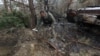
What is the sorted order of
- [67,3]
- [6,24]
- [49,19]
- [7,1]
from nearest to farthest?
[49,19] → [6,24] → [7,1] → [67,3]

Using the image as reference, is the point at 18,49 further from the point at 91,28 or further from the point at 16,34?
the point at 91,28

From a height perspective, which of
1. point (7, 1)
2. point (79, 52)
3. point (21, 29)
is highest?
point (7, 1)

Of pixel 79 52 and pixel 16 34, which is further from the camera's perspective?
pixel 16 34

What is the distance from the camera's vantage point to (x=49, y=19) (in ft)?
25.1

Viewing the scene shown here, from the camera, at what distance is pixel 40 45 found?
6770mm

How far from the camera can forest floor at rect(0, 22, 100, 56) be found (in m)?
6.52

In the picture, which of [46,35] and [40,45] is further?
[46,35]

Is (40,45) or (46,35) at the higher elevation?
(46,35)

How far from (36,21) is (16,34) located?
1568 millimetres

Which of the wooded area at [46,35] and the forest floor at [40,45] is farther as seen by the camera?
the wooded area at [46,35]

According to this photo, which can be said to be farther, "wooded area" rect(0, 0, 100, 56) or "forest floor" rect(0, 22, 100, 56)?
"wooded area" rect(0, 0, 100, 56)

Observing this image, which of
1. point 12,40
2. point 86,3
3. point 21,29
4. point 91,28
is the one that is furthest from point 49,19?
point 86,3

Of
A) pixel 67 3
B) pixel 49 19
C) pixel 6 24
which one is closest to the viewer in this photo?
pixel 49 19

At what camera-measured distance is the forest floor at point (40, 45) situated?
652cm
